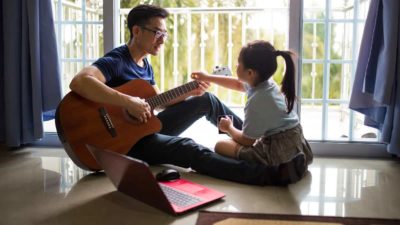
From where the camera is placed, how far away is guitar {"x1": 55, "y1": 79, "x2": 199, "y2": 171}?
2.02 metres

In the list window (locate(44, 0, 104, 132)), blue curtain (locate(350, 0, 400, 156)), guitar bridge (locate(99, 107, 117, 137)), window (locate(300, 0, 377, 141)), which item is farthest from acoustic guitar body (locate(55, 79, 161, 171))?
blue curtain (locate(350, 0, 400, 156))

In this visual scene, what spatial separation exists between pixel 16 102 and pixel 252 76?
1.40 meters

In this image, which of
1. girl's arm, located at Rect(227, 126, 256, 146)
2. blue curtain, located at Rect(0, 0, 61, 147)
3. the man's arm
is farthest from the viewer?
blue curtain, located at Rect(0, 0, 61, 147)

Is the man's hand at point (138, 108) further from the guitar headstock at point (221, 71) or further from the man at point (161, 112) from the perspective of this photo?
the guitar headstock at point (221, 71)

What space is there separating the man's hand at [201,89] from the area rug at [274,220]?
2.77 feet

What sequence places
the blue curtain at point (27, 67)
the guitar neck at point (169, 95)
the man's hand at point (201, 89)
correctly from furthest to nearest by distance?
1. the blue curtain at point (27, 67)
2. the man's hand at point (201, 89)
3. the guitar neck at point (169, 95)

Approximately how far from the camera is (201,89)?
234cm

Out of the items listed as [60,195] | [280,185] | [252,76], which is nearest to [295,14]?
[252,76]

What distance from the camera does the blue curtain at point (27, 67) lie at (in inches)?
99.0

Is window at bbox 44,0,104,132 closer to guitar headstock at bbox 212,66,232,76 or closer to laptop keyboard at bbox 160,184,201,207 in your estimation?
guitar headstock at bbox 212,66,232,76

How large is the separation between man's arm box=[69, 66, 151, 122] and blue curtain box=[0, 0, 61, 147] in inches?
24.3

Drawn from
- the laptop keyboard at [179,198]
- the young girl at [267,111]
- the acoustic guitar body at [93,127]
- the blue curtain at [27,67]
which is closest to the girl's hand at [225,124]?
the young girl at [267,111]

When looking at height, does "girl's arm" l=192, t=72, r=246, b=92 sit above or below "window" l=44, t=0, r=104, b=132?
below

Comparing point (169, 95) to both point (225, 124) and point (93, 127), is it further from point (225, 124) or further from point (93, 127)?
point (93, 127)
